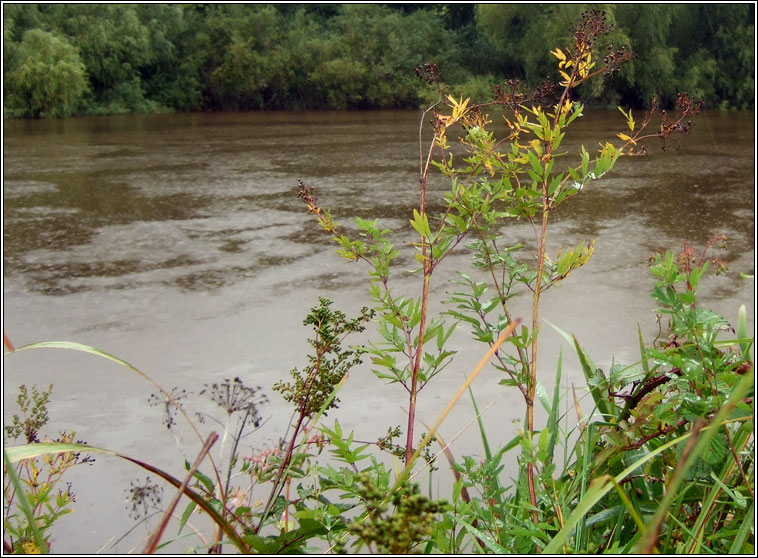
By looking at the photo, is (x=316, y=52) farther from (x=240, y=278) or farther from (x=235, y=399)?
(x=235, y=399)

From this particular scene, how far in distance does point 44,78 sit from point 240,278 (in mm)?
13907

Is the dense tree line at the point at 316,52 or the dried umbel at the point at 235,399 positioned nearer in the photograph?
the dried umbel at the point at 235,399

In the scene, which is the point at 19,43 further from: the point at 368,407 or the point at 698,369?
the point at 698,369

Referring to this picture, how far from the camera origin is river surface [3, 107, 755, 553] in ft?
8.07

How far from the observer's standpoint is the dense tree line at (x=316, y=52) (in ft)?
49.5

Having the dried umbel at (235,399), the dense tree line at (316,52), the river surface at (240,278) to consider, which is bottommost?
the river surface at (240,278)

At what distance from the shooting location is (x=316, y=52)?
19.8 metres

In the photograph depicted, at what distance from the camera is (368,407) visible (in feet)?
8.29

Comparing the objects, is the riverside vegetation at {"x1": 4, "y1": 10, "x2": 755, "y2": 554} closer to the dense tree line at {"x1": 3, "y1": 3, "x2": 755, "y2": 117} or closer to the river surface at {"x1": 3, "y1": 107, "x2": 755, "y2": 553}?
the river surface at {"x1": 3, "y1": 107, "x2": 755, "y2": 553}

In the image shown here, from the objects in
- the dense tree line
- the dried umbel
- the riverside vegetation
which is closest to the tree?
the dense tree line

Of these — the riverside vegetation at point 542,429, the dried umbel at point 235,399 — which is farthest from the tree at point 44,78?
the riverside vegetation at point 542,429

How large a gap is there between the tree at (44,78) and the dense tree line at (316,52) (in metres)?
0.03

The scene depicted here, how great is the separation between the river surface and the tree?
23.3ft

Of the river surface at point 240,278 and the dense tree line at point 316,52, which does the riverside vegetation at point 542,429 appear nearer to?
the river surface at point 240,278
